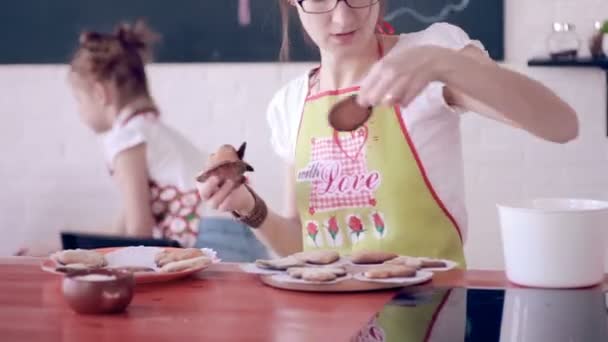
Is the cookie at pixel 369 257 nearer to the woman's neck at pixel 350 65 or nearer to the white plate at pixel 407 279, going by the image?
the white plate at pixel 407 279

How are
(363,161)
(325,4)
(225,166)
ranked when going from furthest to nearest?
(363,161) → (325,4) → (225,166)

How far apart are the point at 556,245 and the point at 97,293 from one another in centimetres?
55

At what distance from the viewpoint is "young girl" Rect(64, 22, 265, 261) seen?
2.27 metres

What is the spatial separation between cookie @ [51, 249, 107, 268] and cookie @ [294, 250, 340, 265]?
0.92ft

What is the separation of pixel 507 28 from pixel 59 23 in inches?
Result: 55.5

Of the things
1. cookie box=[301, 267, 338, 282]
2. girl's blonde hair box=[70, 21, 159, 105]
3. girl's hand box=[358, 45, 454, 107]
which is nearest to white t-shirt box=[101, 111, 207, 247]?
girl's blonde hair box=[70, 21, 159, 105]

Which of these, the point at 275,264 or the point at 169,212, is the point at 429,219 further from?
the point at 169,212

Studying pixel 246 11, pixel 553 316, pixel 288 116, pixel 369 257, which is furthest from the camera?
pixel 246 11

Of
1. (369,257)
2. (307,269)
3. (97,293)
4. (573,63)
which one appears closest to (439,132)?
(369,257)

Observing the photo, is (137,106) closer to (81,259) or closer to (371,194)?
(371,194)

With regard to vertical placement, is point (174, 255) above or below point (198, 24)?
below

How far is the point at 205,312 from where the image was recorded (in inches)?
41.5

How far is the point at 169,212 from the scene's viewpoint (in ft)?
8.03

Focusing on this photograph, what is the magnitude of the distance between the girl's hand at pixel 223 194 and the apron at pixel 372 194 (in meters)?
0.19
